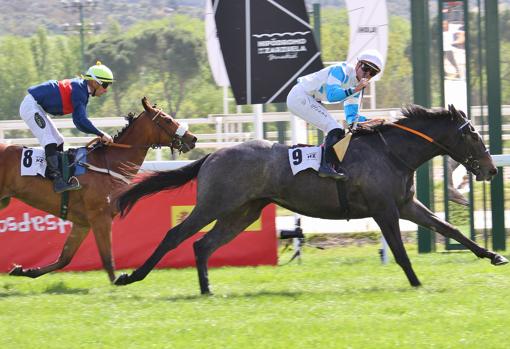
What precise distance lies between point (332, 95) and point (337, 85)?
0.29ft

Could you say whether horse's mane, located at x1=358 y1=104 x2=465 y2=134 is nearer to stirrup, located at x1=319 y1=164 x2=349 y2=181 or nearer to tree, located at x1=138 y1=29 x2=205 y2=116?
stirrup, located at x1=319 y1=164 x2=349 y2=181

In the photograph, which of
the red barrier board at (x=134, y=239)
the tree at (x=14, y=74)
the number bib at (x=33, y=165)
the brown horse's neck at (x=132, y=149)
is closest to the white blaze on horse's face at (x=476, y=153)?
the red barrier board at (x=134, y=239)

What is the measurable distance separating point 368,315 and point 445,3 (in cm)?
529

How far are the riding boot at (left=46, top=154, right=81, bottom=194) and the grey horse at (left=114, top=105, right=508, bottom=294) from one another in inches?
24.8

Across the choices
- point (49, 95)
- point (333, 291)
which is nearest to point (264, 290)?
point (333, 291)

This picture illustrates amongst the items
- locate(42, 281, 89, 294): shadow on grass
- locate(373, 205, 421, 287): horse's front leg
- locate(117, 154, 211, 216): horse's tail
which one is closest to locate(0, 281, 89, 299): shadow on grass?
locate(42, 281, 89, 294): shadow on grass

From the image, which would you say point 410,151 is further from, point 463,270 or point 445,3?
point 445,3

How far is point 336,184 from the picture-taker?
8203mm

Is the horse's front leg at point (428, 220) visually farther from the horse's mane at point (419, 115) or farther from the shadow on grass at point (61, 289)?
the shadow on grass at point (61, 289)

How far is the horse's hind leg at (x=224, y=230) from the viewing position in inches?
325

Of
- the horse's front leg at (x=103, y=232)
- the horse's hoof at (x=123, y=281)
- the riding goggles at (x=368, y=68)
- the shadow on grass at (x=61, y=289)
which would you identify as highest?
the riding goggles at (x=368, y=68)

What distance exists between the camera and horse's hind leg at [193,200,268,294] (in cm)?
826

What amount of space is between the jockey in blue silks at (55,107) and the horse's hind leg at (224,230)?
1.42 meters

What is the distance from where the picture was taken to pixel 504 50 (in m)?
41.6
